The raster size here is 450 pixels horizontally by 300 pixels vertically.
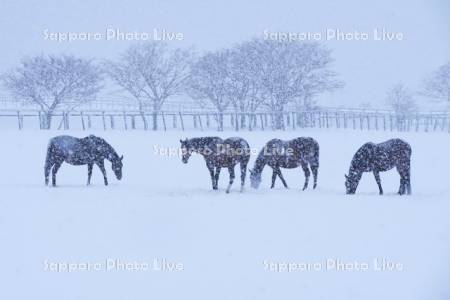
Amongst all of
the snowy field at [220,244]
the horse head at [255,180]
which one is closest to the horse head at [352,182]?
the snowy field at [220,244]

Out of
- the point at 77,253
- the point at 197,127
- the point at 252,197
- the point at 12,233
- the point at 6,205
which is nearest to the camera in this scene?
the point at 77,253

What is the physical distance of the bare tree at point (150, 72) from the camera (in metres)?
33.7

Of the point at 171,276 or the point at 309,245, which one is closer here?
the point at 171,276

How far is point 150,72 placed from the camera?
3425 centimetres

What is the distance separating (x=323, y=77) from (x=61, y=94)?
16874mm

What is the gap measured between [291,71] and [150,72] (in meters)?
9.55

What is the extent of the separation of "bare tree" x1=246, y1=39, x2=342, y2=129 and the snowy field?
66.8ft

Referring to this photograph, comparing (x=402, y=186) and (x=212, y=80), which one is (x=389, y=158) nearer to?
(x=402, y=186)

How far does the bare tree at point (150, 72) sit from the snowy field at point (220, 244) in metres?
21.7

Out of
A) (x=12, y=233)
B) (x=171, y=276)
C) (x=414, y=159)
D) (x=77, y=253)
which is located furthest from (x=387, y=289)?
(x=414, y=159)

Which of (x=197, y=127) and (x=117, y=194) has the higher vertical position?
(x=197, y=127)

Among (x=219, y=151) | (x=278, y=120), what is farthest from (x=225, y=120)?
(x=219, y=151)

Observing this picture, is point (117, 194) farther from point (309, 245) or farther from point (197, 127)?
point (197, 127)

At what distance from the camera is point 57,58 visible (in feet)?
108
